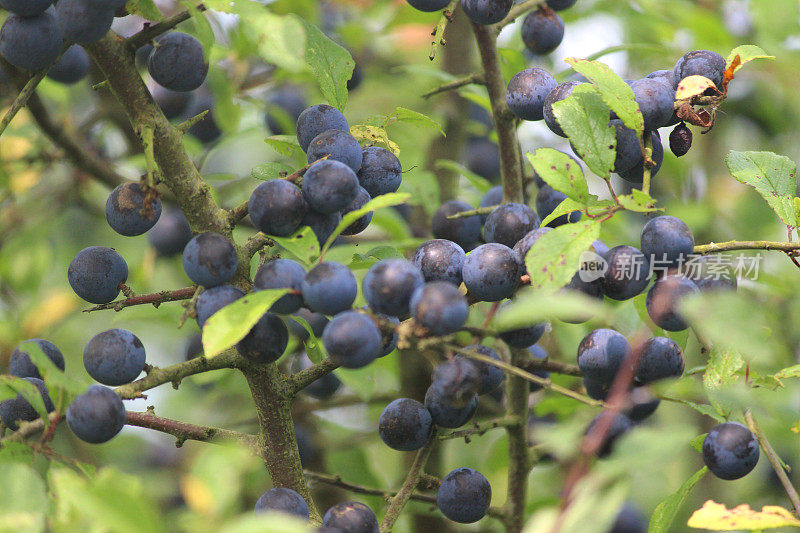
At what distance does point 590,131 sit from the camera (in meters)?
1.02

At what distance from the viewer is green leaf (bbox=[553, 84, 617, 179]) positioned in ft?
3.31

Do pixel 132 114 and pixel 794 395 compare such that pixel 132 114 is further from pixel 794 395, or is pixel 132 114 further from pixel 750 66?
pixel 750 66

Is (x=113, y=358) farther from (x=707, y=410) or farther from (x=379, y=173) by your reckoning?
(x=707, y=410)

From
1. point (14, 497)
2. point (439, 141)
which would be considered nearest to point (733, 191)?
point (439, 141)

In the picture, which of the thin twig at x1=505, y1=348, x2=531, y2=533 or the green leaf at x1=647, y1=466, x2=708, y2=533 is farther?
the thin twig at x1=505, y1=348, x2=531, y2=533

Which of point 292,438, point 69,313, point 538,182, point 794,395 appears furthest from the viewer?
point 69,313

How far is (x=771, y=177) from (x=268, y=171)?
72cm

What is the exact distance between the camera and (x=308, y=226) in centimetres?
96

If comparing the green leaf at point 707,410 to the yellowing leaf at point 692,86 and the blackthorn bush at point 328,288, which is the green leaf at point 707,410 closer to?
the yellowing leaf at point 692,86

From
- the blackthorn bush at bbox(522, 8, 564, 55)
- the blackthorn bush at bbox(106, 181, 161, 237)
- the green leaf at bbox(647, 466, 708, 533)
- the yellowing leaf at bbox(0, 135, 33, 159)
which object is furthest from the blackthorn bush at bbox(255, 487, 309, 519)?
the yellowing leaf at bbox(0, 135, 33, 159)

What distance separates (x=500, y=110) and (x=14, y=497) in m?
0.91

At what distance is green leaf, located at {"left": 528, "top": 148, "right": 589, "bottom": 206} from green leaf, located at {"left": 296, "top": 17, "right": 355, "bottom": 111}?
0.35 meters

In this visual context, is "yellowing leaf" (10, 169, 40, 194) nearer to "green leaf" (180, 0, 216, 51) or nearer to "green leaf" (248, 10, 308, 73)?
"green leaf" (180, 0, 216, 51)

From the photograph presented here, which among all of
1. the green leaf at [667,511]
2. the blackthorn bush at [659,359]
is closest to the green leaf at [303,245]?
the blackthorn bush at [659,359]
